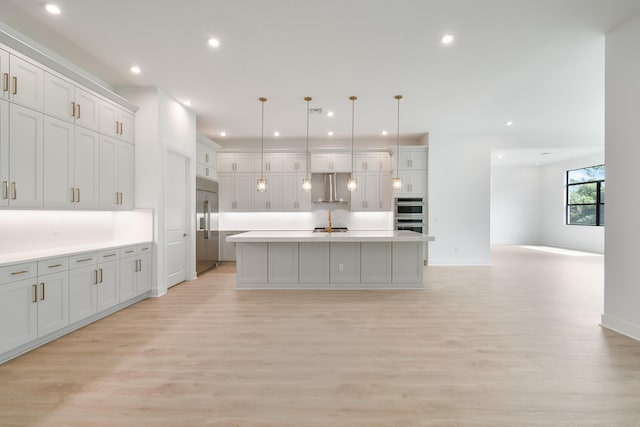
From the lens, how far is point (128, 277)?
4.16 meters

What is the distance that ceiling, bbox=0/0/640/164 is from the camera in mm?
3004

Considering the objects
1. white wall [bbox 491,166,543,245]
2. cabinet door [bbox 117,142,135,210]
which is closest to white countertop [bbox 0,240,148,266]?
cabinet door [bbox 117,142,135,210]

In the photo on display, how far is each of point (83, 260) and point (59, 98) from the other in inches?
70.4

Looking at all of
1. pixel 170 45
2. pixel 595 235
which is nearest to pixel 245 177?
pixel 170 45

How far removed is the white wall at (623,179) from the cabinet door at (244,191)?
6796 millimetres

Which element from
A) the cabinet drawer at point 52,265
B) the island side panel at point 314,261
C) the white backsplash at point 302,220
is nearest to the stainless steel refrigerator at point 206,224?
the white backsplash at point 302,220

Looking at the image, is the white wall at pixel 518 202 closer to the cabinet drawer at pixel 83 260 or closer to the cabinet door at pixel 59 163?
the cabinet drawer at pixel 83 260

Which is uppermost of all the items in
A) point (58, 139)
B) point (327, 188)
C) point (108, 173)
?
point (58, 139)

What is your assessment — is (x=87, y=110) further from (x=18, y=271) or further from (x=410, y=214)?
(x=410, y=214)

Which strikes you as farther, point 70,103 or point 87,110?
point 87,110

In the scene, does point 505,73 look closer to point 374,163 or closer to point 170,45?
point 374,163

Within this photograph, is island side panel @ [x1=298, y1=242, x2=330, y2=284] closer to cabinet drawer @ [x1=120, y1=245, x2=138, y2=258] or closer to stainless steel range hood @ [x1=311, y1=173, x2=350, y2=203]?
cabinet drawer @ [x1=120, y1=245, x2=138, y2=258]

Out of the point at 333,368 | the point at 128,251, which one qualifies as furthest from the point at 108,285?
the point at 333,368

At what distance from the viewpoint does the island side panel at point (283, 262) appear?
5207mm
